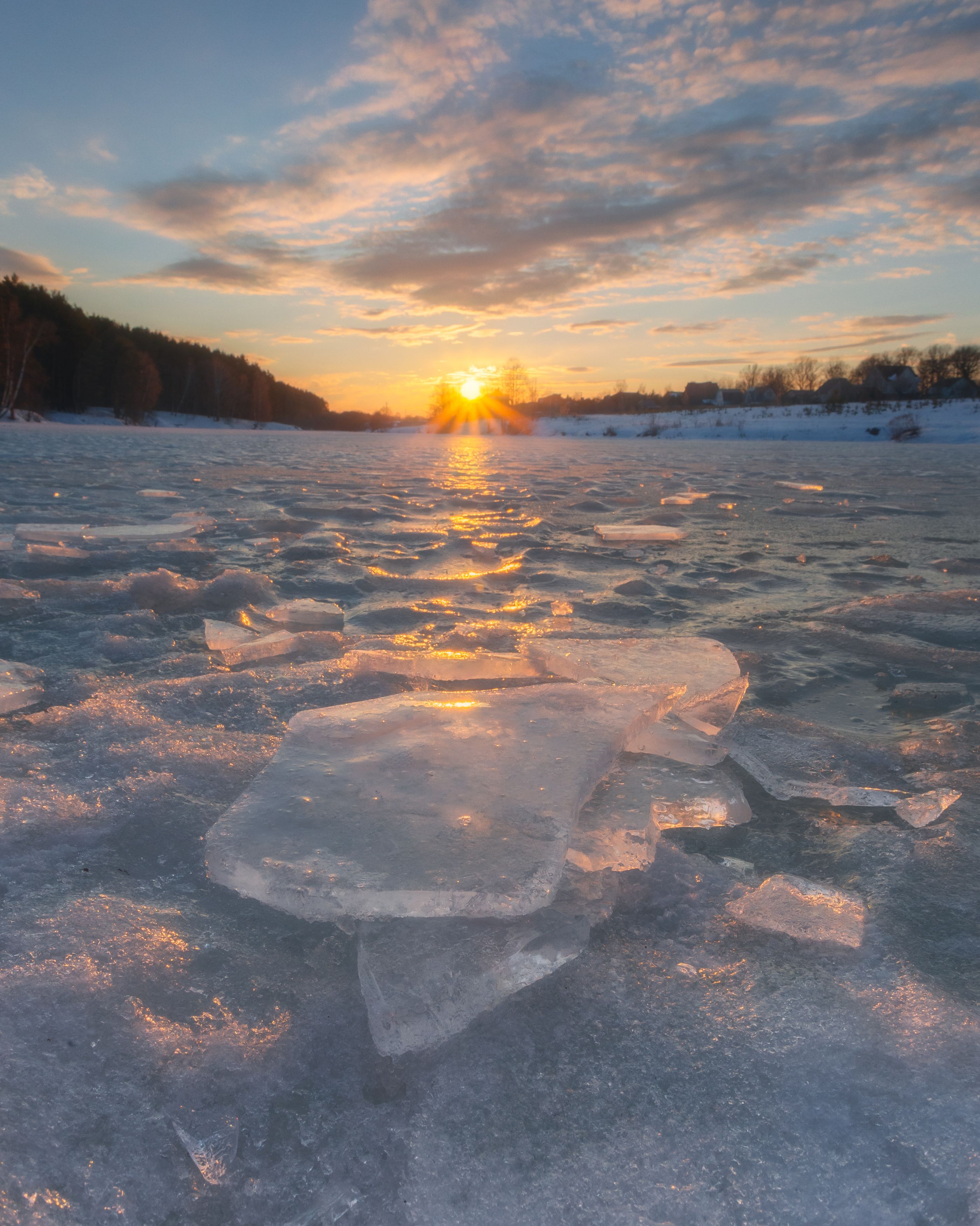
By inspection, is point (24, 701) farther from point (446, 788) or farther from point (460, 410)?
point (460, 410)

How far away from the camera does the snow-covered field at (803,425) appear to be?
3347cm

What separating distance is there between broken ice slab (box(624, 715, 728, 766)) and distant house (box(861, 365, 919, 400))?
54002 millimetres

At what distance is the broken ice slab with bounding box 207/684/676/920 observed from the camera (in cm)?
107

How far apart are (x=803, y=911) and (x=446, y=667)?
4.13 ft

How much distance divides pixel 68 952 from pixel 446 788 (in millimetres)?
659

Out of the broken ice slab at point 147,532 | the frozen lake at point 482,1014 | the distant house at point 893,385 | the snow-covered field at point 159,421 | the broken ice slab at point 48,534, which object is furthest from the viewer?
the distant house at point 893,385

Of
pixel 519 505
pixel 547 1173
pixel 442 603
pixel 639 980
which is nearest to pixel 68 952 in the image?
pixel 547 1173

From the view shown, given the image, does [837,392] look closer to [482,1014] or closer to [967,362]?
[967,362]

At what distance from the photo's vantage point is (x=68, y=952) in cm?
98

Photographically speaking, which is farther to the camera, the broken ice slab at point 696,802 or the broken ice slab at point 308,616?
the broken ice slab at point 308,616

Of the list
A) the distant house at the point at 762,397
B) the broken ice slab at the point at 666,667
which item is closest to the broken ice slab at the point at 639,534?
the broken ice slab at the point at 666,667

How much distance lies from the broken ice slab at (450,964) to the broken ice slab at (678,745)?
0.57 m

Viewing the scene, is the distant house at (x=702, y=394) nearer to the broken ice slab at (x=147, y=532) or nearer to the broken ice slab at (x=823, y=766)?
the broken ice slab at (x=147, y=532)

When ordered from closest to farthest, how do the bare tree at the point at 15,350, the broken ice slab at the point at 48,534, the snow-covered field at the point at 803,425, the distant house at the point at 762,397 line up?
the broken ice slab at the point at 48,534, the bare tree at the point at 15,350, the snow-covered field at the point at 803,425, the distant house at the point at 762,397
